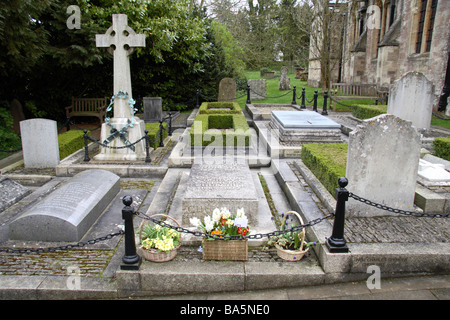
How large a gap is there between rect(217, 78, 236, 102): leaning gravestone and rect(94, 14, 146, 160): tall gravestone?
8.42 meters

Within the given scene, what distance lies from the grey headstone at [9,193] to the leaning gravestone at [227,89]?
11425 millimetres

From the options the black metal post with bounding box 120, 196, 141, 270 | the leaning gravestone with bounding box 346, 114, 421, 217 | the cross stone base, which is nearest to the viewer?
the black metal post with bounding box 120, 196, 141, 270

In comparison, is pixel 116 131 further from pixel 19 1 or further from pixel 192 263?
pixel 192 263

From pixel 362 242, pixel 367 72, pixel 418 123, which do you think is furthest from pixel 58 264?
pixel 367 72

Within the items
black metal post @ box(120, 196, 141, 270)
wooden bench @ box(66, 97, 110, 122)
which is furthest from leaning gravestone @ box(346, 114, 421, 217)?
wooden bench @ box(66, 97, 110, 122)

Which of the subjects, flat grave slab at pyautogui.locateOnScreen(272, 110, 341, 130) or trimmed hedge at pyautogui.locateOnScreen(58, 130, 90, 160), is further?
flat grave slab at pyautogui.locateOnScreen(272, 110, 341, 130)

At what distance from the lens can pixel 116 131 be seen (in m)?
8.73

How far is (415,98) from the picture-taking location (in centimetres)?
1038

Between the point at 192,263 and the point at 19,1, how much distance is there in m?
8.52

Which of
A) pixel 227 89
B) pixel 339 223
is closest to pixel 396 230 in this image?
pixel 339 223

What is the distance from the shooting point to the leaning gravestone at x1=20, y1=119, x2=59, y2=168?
8.05 m

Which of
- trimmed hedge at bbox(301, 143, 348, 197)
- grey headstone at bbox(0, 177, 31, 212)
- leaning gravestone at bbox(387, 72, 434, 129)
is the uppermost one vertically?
leaning gravestone at bbox(387, 72, 434, 129)

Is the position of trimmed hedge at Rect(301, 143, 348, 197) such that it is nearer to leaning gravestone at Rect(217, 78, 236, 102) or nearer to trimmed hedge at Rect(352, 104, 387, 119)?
trimmed hedge at Rect(352, 104, 387, 119)

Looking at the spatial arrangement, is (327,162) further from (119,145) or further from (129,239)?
(119,145)
